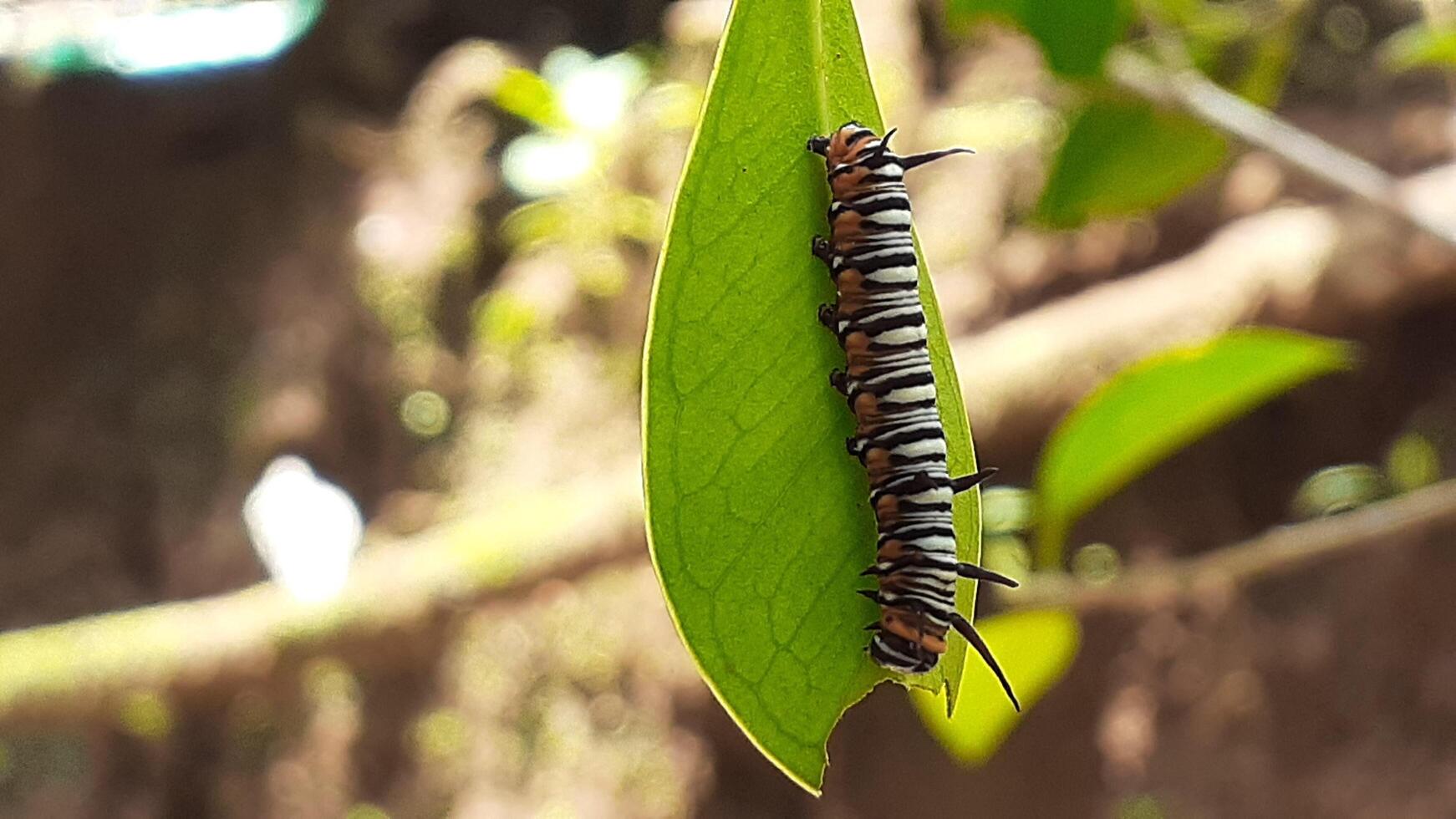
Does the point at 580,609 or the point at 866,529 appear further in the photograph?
the point at 580,609

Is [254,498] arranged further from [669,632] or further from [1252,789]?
[1252,789]

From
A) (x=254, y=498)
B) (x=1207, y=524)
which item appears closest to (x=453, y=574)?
(x=254, y=498)

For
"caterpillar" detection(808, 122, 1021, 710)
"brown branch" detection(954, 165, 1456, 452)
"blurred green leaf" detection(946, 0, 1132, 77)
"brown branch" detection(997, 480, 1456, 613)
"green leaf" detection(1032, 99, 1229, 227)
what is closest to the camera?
"caterpillar" detection(808, 122, 1021, 710)

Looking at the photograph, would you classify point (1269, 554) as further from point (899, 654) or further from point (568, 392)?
point (568, 392)

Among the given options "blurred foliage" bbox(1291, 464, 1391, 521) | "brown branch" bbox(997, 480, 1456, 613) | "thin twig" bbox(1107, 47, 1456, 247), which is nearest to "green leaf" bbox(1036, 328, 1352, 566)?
"brown branch" bbox(997, 480, 1456, 613)

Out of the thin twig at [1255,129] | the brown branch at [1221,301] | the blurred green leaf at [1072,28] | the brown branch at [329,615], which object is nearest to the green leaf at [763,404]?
the blurred green leaf at [1072,28]

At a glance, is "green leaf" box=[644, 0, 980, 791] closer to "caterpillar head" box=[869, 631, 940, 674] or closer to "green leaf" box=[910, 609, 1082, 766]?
"caterpillar head" box=[869, 631, 940, 674]
